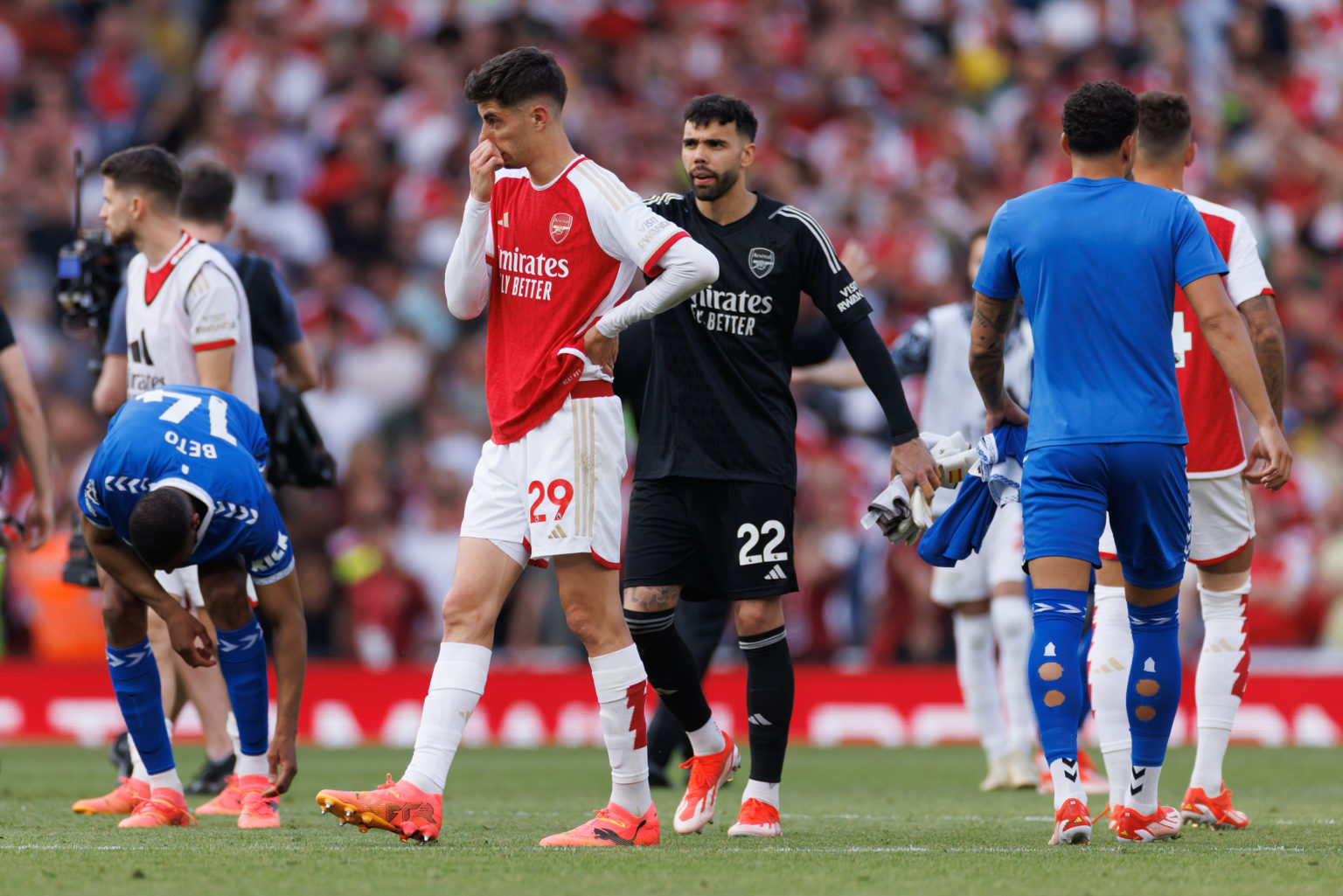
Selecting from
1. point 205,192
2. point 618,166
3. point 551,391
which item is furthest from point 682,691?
point 618,166

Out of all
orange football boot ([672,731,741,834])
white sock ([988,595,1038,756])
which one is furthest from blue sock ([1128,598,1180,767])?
white sock ([988,595,1038,756])

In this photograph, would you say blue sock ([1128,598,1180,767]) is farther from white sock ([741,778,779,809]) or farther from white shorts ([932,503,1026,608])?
white shorts ([932,503,1026,608])

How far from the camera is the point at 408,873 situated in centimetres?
436

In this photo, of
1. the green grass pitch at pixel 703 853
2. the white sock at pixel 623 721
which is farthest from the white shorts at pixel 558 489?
the green grass pitch at pixel 703 853

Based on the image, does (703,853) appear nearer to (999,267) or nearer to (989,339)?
(989,339)

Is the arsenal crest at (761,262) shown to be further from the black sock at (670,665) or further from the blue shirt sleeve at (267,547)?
the blue shirt sleeve at (267,547)

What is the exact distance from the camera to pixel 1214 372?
6043mm

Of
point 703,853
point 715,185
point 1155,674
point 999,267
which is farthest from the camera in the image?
point 715,185

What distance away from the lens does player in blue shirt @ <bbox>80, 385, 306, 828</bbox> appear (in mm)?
5547

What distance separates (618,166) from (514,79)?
1117cm

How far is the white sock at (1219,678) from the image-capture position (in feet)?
19.8

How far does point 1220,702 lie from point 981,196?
11.1 m

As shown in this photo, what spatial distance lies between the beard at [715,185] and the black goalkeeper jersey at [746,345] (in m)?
0.12

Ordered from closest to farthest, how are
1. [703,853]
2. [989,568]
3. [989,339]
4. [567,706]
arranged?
[703,853] < [989,339] < [989,568] < [567,706]
